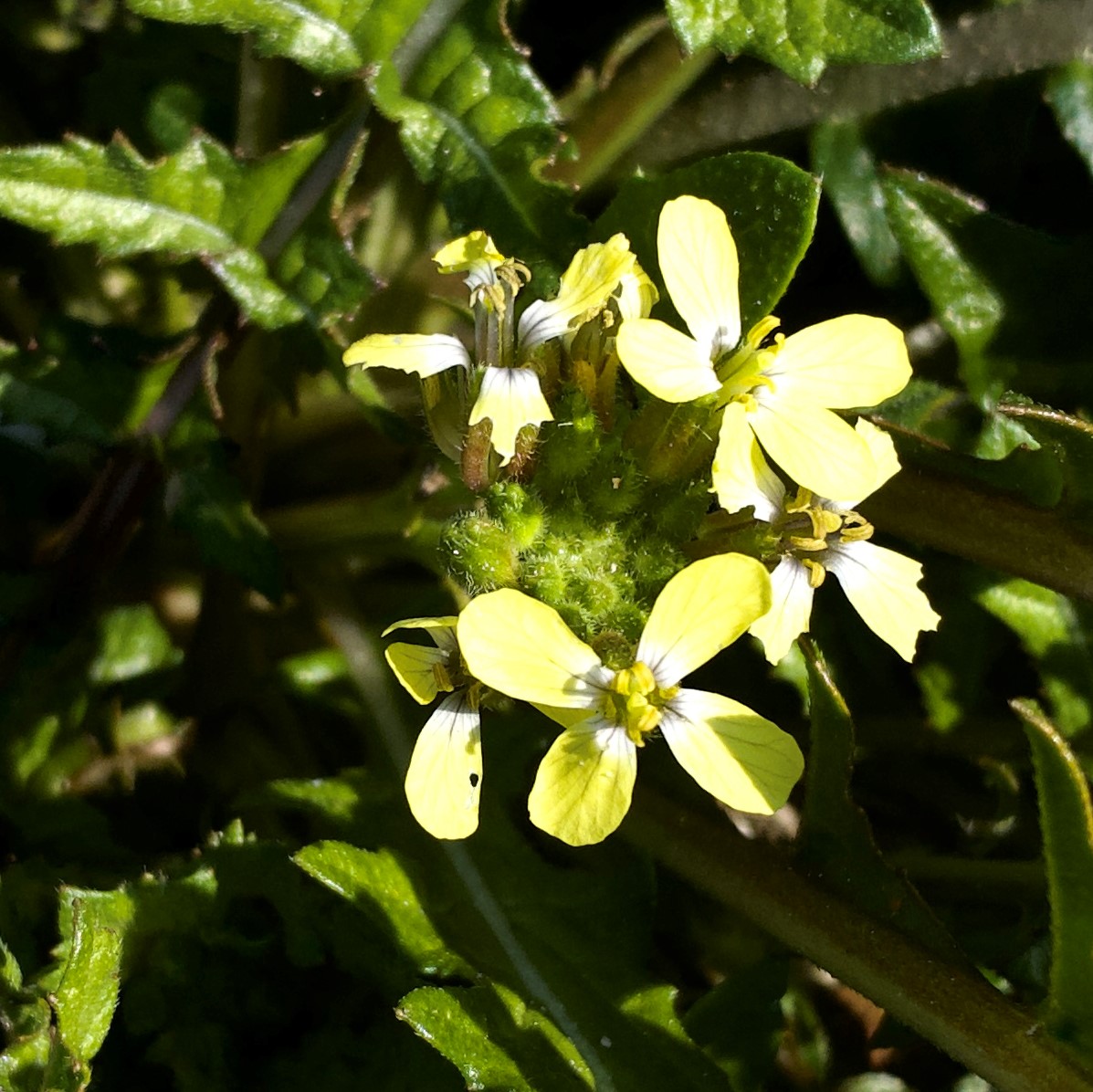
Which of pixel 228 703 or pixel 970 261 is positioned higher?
pixel 970 261

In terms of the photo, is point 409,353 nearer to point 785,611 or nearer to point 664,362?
point 664,362

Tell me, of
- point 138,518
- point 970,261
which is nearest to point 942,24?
point 970,261

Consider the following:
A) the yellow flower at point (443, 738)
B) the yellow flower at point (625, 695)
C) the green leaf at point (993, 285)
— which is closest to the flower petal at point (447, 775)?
the yellow flower at point (443, 738)

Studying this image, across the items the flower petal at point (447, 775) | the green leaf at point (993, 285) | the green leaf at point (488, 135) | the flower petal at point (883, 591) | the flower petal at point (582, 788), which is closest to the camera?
the flower petal at point (582, 788)

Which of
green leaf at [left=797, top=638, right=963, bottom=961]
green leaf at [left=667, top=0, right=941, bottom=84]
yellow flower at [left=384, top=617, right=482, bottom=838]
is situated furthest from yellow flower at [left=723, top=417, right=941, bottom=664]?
green leaf at [left=667, top=0, right=941, bottom=84]

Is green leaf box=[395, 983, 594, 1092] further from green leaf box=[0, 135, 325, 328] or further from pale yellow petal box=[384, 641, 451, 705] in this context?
green leaf box=[0, 135, 325, 328]

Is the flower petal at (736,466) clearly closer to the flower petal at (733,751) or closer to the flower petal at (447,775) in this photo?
the flower petal at (733,751)

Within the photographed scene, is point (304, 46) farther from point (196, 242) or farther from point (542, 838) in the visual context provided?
point (542, 838)
